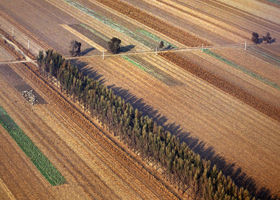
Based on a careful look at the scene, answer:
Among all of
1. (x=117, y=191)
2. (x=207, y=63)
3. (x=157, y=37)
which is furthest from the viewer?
(x=157, y=37)

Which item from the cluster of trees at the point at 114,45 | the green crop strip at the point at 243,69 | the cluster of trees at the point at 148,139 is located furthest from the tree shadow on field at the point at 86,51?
the green crop strip at the point at 243,69

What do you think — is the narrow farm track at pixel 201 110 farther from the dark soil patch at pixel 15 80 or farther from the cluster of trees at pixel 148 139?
the dark soil patch at pixel 15 80

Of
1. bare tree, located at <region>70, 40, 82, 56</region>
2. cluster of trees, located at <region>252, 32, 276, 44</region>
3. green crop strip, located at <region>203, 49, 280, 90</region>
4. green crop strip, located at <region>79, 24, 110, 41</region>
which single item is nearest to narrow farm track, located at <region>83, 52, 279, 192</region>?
bare tree, located at <region>70, 40, 82, 56</region>

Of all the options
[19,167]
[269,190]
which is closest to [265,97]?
[269,190]

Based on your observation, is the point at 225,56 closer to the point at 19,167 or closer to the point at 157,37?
the point at 157,37

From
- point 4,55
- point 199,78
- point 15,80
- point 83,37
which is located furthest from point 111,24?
point 15,80

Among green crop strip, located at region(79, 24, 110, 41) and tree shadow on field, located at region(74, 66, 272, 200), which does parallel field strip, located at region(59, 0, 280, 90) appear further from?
tree shadow on field, located at region(74, 66, 272, 200)
